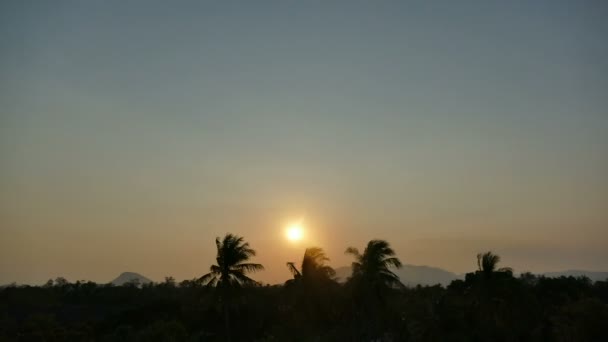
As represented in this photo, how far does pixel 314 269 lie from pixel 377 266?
8717 mm

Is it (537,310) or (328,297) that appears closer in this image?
(328,297)

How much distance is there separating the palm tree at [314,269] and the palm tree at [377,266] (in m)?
6.62

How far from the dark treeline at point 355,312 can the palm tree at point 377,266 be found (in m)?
0.08

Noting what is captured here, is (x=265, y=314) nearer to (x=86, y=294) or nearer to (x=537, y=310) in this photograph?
(x=537, y=310)

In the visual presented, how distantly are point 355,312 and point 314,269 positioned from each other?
594 cm

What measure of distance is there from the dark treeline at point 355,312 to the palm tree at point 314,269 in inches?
3.7

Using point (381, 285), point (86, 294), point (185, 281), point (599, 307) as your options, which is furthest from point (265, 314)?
point (185, 281)

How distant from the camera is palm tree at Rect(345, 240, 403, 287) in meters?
41.0

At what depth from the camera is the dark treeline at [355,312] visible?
41250 mm

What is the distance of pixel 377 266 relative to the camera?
41.3 m

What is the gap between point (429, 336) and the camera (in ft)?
156

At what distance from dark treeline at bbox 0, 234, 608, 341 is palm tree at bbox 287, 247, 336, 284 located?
95 mm

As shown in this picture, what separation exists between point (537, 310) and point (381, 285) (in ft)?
77.0

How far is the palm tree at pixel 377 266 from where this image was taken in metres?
41.0
